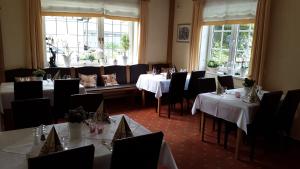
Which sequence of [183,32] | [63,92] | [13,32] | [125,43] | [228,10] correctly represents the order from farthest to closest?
[183,32], [125,43], [228,10], [13,32], [63,92]

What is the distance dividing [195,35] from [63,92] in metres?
3.21

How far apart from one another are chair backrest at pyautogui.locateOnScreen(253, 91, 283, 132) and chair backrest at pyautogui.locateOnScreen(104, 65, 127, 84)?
10.5 feet

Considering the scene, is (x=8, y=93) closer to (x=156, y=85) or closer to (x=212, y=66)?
(x=156, y=85)

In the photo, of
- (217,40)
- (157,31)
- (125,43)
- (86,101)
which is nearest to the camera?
(86,101)

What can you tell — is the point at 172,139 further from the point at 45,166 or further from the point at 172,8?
the point at 172,8

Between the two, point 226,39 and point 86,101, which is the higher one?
point 226,39

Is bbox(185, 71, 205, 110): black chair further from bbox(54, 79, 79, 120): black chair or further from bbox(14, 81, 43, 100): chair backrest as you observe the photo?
bbox(14, 81, 43, 100): chair backrest

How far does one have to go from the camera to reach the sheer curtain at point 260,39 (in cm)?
402

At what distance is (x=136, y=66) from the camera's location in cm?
572

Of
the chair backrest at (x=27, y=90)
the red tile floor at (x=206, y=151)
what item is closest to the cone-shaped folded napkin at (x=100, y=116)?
the red tile floor at (x=206, y=151)

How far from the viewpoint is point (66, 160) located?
4.23ft

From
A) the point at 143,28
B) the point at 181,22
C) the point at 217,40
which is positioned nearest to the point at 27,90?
the point at 143,28

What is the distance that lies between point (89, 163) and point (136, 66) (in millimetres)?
4417

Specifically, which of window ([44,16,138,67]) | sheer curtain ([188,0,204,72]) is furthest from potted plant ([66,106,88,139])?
sheer curtain ([188,0,204,72])
